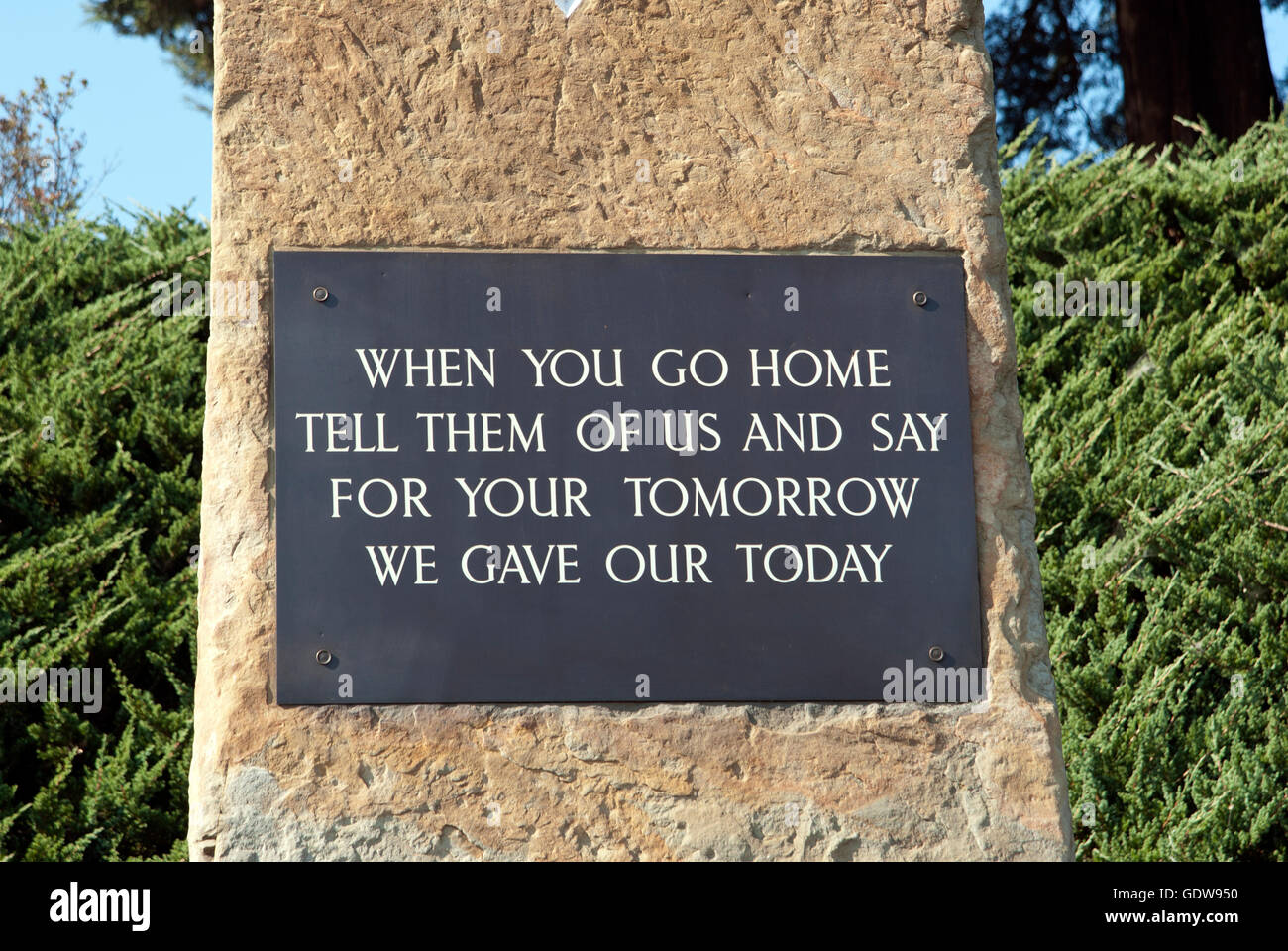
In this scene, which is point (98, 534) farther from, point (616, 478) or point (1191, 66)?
point (1191, 66)

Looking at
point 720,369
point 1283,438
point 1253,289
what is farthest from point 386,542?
point 1253,289

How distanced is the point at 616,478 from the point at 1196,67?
20.9ft

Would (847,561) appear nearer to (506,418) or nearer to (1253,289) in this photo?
(506,418)

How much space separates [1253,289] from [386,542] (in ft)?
12.0

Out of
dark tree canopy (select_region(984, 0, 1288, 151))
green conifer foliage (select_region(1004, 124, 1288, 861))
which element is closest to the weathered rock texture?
green conifer foliage (select_region(1004, 124, 1288, 861))

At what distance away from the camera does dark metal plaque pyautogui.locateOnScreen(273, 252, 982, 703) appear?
6.95 feet

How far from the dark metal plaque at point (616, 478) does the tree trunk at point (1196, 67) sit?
5.72m

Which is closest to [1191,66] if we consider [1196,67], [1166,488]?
[1196,67]

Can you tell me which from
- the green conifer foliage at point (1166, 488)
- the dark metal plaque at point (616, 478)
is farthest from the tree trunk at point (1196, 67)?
the dark metal plaque at point (616, 478)

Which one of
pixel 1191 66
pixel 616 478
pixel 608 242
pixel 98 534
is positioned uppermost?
pixel 1191 66

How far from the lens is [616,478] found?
7.14ft

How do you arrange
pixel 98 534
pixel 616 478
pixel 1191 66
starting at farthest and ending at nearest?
pixel 1191 66 < pixel 98 534 < pixel 616 478

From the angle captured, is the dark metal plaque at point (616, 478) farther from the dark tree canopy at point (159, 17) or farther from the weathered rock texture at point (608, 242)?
the dark tree canopy at point (159, 17)

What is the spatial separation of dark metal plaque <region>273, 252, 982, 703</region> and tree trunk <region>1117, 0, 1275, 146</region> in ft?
18.8
